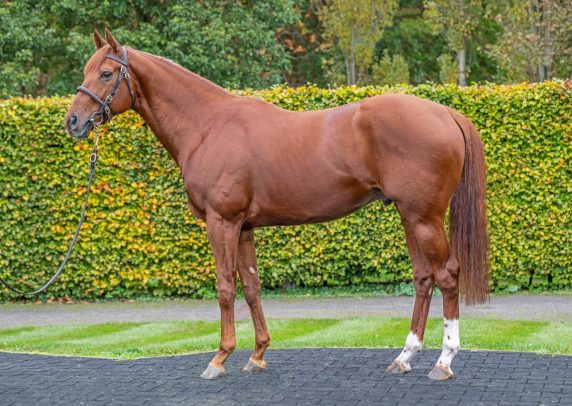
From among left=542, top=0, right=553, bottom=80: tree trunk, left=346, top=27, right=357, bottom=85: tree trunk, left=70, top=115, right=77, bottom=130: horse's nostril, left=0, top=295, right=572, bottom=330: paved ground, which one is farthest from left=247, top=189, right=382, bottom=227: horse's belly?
left=346, top=27, right=357, bottom=85: tree trunk

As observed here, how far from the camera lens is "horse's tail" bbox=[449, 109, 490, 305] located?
233 inches

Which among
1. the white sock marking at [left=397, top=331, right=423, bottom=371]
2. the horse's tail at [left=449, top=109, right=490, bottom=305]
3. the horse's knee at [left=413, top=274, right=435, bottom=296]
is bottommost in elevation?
the white sock marking at [left=397, top=331, right=423, bottom=371]

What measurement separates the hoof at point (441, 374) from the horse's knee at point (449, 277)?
571mm

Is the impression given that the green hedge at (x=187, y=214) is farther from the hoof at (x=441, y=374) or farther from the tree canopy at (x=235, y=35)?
the hoof at (x=441, y=374)

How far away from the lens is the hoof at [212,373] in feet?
20.0

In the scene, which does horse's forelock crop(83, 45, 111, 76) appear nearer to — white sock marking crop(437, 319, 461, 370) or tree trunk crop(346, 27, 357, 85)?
white sock marking crop(437, 319, 461, 370)

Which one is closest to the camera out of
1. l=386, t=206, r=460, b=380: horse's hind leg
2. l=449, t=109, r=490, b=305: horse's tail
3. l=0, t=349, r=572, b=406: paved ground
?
l=0, t=349, r=572, b=406: paved ground

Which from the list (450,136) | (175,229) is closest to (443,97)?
(175,229)

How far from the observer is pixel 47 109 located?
10.6m

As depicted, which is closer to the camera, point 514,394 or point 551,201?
point 514,394

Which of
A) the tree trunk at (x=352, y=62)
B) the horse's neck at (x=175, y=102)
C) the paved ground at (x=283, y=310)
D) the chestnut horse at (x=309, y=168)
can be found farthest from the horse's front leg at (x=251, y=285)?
the tree trunk at (x=352, y=62)

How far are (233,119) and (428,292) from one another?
2.04 m

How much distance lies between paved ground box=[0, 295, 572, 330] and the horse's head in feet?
13.1

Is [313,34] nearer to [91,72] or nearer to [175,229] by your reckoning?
[175,229]
